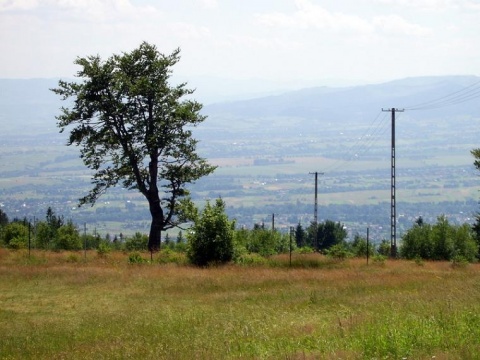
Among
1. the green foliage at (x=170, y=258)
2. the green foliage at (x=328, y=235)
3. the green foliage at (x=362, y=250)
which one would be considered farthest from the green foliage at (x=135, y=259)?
the green foliage at (x=328, y=235)

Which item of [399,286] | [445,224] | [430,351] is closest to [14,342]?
[430,351]

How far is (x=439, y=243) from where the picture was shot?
45344 mm

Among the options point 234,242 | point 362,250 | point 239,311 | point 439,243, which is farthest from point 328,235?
point 239,311

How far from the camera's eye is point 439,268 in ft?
95.5

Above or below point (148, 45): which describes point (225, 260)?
below

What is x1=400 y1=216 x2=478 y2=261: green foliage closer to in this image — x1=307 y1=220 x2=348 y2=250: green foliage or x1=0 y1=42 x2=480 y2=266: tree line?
x1=0 y1=42 x2=480 y2=266: tree line

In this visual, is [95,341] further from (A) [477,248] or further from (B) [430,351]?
(A) [477,248]

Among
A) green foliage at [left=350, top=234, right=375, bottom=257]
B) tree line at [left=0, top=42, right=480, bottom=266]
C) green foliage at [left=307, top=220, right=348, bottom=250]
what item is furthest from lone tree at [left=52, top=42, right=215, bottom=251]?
green foliage at [left=307, top=220, right=348, bottom=250]

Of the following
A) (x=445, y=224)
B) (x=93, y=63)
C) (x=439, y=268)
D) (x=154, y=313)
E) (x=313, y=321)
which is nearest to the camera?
(x=313, y=321)

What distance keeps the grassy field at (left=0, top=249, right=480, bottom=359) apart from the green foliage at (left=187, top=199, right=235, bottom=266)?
1.38 m

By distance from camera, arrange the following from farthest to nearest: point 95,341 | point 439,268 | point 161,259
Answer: point 161,259
point 439,268
point 95,341

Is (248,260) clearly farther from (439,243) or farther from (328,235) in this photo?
(328,235)

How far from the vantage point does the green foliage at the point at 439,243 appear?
44.7 meters

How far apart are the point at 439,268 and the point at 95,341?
18.3 m
